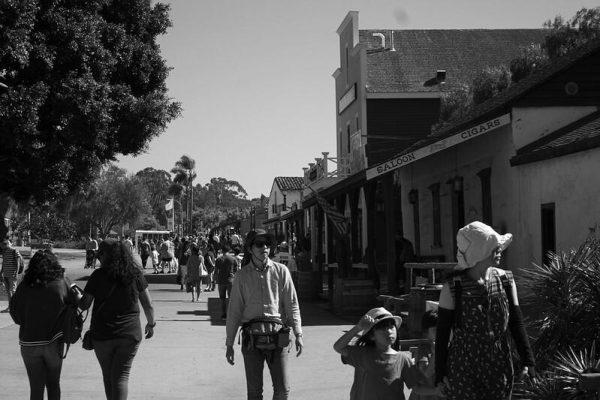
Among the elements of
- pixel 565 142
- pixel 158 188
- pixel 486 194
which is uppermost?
pixel 158 188

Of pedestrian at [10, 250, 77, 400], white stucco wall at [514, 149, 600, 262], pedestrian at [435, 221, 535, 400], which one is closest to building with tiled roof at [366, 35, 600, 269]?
white stucco wall at [514, 149, 600, 262]

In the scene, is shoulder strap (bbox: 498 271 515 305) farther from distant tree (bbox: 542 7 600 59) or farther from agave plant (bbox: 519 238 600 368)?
distant tree (bbox: 542 7 600 59)

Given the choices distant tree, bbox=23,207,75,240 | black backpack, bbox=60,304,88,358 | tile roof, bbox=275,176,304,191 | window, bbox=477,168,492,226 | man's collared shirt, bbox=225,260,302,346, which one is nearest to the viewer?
man's collared shirt, bbox=225,260,302,346

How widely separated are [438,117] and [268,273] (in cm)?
2882

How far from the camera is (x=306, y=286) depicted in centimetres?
2478

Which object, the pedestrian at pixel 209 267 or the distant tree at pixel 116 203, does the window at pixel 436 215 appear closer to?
the pedestrian at pixel 209 267

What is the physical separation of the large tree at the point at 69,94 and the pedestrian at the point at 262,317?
52.8 ft

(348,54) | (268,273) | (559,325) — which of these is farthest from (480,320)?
(348,54)

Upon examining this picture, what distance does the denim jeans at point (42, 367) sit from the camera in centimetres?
763

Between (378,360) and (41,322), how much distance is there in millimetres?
3203

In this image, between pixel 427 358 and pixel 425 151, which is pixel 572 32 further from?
pixel 427 358

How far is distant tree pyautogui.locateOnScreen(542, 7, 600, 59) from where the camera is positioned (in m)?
27.5

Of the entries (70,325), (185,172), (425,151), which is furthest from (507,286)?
(185,172)

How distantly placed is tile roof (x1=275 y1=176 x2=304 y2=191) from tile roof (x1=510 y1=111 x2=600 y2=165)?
57.0 meters
